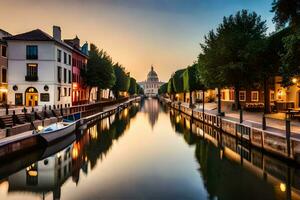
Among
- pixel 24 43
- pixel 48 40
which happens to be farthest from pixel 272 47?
pixel 24 43

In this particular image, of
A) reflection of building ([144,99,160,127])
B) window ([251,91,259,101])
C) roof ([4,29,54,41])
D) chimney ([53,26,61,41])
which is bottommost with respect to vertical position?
reflection of building ([144,99,160,127])

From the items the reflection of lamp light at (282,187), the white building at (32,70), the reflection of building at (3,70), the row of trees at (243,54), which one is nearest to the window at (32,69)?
the white building at (32,70)

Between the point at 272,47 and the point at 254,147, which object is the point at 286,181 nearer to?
the point at 254,147

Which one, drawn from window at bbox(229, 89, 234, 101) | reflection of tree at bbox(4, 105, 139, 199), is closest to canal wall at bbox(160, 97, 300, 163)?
reflection of tree at bbox(4, 105, 139, 199)

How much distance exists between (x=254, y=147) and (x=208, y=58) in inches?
817

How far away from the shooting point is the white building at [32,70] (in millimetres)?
42781

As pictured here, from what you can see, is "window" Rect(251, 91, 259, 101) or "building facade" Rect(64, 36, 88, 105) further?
"building facade" Rect(64, 36, 88, 105)

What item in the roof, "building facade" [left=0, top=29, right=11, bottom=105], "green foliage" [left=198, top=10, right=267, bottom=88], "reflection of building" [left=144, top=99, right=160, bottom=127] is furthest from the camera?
"reflection of building" [left=144, top=99, right=160, bottom=127]

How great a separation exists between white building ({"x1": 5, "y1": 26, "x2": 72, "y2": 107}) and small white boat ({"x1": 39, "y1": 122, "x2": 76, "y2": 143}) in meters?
15.7

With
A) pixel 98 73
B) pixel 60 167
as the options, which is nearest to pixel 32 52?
pixel 98 73

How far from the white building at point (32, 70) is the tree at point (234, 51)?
77.4 ft

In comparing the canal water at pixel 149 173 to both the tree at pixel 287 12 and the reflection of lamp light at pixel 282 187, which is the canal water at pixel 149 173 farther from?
the tree at pixel 287 12

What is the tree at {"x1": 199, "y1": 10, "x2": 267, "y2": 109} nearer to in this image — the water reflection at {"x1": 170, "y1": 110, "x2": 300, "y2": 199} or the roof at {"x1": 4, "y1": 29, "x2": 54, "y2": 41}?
the water reflection at {"x1": 170, "y1": 110, "x2": 300, "y2": 199}

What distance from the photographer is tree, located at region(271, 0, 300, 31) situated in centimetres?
1742
